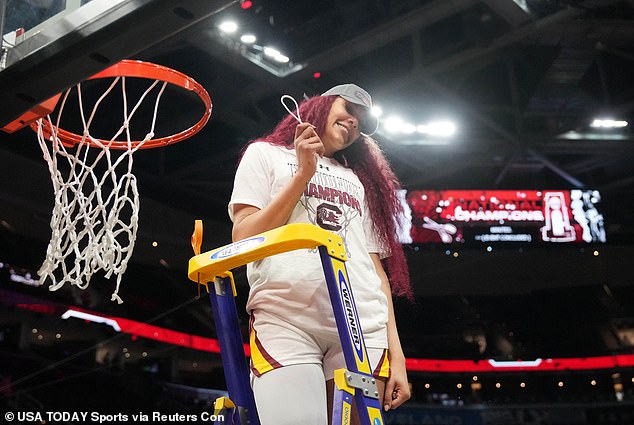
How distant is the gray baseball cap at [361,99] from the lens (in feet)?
6.15

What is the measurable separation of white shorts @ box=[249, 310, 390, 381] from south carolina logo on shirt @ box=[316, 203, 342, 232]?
10.4 inches

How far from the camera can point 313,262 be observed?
1.63 metres

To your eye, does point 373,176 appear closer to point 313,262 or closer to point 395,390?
point 313,262

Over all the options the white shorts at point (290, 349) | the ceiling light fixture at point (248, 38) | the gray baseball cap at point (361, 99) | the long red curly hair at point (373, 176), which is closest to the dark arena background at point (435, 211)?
the ceiling light fixture at point (248, 38)

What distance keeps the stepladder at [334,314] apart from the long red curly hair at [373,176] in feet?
1.42

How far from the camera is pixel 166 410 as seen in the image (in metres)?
7.36

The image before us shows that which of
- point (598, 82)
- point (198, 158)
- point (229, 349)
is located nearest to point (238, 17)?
point (198, 158)

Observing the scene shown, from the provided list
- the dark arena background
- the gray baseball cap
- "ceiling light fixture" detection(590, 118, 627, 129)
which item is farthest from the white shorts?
"ceiling light fixture" detection(590, 118, 627, 129)

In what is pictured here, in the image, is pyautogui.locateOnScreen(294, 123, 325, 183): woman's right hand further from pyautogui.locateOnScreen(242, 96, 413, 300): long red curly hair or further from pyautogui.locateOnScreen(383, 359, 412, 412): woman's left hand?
pyautogui.locateOnScreen(383, 359, 412, 412): woman's left hand

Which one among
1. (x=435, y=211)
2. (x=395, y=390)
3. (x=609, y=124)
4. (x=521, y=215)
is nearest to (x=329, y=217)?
(x=395, y=390)

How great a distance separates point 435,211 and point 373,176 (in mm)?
6559

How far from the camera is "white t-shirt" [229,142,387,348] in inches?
62.2

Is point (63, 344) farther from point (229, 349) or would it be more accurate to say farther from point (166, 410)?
point (229, 349)

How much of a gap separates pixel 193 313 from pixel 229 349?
7.01m
